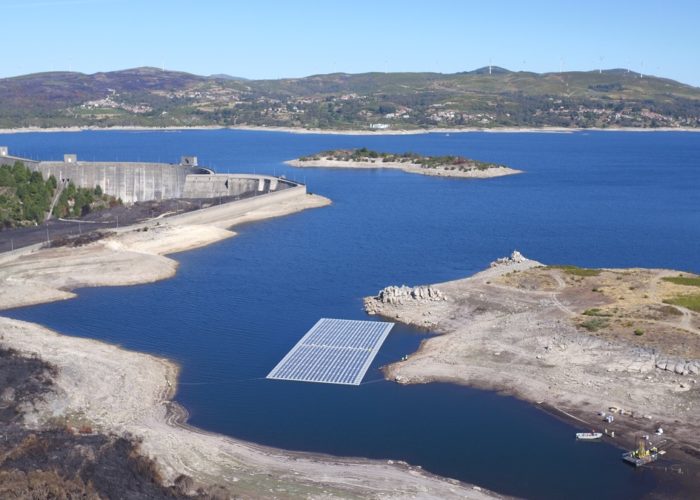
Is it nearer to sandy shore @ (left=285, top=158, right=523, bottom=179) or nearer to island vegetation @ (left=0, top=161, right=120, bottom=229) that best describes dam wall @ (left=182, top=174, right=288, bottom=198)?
island vegetation @ (left=0, top=161, right=120, bottom=229)

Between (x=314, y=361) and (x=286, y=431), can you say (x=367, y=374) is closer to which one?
(x=314, y=361)

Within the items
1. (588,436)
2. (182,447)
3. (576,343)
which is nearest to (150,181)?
(576,343)

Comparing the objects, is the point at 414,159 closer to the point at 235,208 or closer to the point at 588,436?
the point at 235,208

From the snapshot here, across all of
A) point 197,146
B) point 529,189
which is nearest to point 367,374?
point 529,189

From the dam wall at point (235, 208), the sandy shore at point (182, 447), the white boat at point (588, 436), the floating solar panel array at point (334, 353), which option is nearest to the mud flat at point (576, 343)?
the white boat at point (588, 436)

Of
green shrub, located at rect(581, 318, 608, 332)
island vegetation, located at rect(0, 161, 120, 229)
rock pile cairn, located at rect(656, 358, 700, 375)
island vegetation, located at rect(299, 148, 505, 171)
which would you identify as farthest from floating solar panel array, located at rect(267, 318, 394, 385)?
island vegetation, located at rect(299, 148, 505, 171)

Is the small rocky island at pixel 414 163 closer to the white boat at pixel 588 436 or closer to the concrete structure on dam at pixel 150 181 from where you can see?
the concrete structure on dam at pixel 150 181
